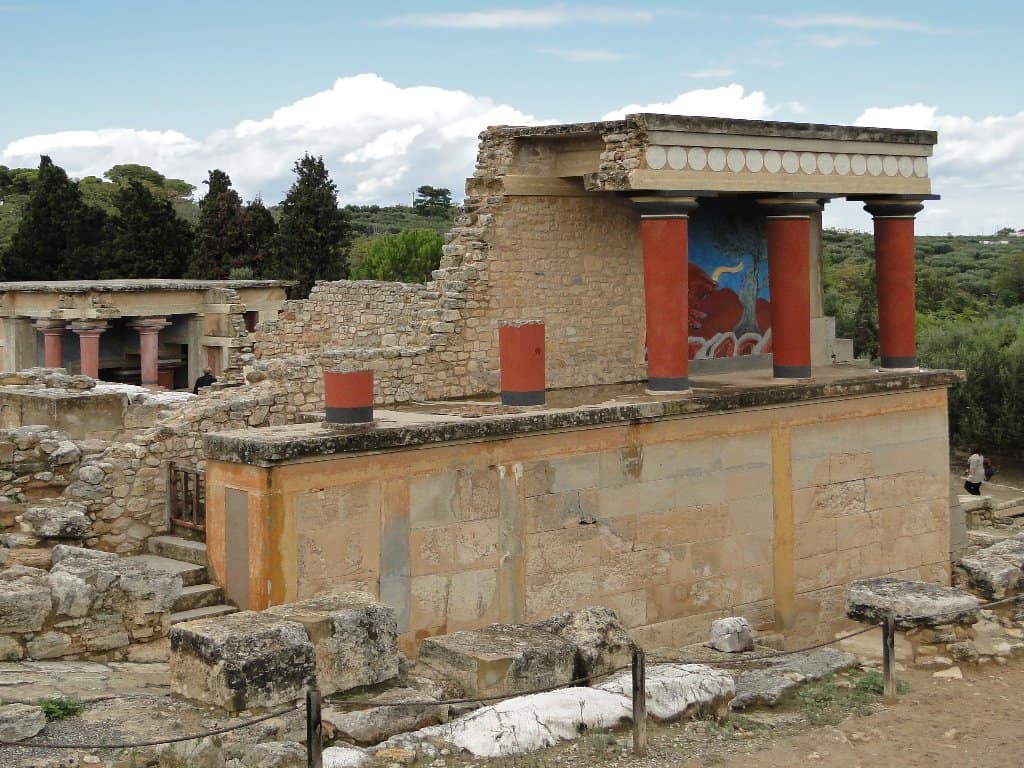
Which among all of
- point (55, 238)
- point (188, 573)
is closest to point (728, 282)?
point (188, 573)

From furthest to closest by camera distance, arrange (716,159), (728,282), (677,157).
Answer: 1. (728,282)
2. (716,159)
3. (677,157)

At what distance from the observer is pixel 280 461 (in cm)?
977

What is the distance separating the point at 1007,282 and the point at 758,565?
51251 mm

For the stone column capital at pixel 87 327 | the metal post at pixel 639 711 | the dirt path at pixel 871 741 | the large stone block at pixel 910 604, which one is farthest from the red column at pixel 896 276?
the stone column capital at pixel 87 327

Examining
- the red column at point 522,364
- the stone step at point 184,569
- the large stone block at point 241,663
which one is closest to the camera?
the large stone block at point 241,663

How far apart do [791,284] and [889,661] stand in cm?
565

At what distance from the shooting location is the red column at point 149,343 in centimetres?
2995

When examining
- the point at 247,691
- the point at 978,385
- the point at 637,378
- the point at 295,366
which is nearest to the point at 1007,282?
the point at 978,385

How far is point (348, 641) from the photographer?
28.1 feet

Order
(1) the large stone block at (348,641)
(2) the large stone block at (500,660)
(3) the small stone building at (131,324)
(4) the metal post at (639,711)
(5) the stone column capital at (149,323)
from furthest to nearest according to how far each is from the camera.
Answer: (5) the stone column capital at (149,323), (3) the small stone building at (131,324), (2) the large stone block at (500,660), (1) the large stone block at (348,641), (4) the metal post at (639,711)

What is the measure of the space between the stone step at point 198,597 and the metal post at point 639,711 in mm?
3647

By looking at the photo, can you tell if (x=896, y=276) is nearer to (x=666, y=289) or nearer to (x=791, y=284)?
(x=791, y=284)

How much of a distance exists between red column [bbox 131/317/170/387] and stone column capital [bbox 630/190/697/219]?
63.2 ft

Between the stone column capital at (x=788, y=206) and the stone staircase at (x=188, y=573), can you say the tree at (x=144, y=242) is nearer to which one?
the stone column capital at (x=788, y=206)
